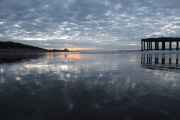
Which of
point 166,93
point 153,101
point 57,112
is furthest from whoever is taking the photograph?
point 166,93

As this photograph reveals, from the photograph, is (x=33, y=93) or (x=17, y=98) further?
(x=33, y=93)

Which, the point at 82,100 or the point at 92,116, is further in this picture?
→ the point at 82,100

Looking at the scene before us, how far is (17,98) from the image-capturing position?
13.6 feet

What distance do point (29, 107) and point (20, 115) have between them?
43 centimetres

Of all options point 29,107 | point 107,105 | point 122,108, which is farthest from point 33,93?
point 122,108

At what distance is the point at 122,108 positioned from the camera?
3.43 metres

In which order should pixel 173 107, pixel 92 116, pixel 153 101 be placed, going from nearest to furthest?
pixel 92 116 < pixel 173 107 < pixel 153 101

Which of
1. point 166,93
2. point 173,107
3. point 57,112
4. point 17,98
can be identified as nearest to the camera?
point 57,112

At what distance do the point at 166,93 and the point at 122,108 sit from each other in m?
1.85

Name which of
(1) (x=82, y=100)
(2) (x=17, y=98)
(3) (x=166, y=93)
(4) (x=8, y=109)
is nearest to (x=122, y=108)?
(1) (x=82, y=100)

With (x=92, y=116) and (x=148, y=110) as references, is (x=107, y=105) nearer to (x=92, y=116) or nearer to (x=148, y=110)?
(x=92, y=116)

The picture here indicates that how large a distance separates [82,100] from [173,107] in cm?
214

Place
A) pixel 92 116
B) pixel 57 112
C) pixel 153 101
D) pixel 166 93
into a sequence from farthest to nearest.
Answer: pixel 166 93 < pixel 153 101 < pixel 57 112 < pixel 92 116

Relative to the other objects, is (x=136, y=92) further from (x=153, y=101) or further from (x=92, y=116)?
(x=92, y=116)
